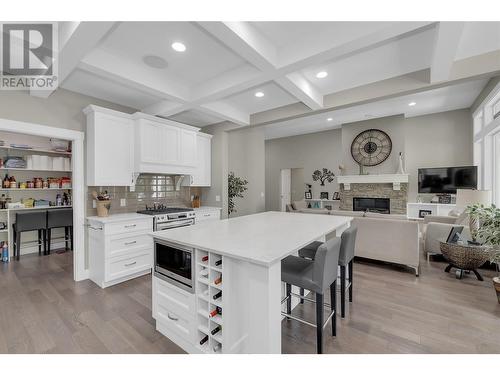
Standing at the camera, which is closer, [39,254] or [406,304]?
[406,304]

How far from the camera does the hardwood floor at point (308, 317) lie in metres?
1.89

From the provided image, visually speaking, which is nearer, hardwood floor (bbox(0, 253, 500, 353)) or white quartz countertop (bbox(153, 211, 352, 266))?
white quartz countertop (bbox(153, 211, 352, 266))

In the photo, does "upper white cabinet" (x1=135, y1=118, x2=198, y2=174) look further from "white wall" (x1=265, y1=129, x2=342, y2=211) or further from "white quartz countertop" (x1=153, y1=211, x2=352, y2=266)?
"white wall" (x1=265, y1=129, x2=342, y2=211)

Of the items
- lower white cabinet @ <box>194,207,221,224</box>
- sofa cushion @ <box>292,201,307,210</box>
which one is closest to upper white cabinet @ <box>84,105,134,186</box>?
lower white cabinet @ <box>194,207,221,224</box>

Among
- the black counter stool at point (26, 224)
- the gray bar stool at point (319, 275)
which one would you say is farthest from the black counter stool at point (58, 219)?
the gray bar stool at point (319, 275)

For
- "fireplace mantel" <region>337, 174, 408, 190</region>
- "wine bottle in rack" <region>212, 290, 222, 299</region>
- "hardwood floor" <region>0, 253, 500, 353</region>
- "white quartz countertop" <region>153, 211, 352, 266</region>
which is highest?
"fireplace mantel" <region>337, 174, 408, 190</region>

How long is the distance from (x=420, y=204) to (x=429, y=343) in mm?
5157

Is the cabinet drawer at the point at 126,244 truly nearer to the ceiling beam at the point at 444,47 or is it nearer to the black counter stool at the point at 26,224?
the black counter stool at the point at 26,224

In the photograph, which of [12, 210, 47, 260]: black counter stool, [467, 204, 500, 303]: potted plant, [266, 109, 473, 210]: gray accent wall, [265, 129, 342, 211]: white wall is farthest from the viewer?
[265, 129, 342, 211]: white wall

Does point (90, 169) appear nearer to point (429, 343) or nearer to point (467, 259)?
point (429, 343)

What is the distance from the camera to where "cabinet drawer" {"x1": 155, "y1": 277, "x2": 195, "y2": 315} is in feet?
5.82

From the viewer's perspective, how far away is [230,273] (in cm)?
159

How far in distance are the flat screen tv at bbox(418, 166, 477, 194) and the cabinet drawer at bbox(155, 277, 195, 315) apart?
6214mm
